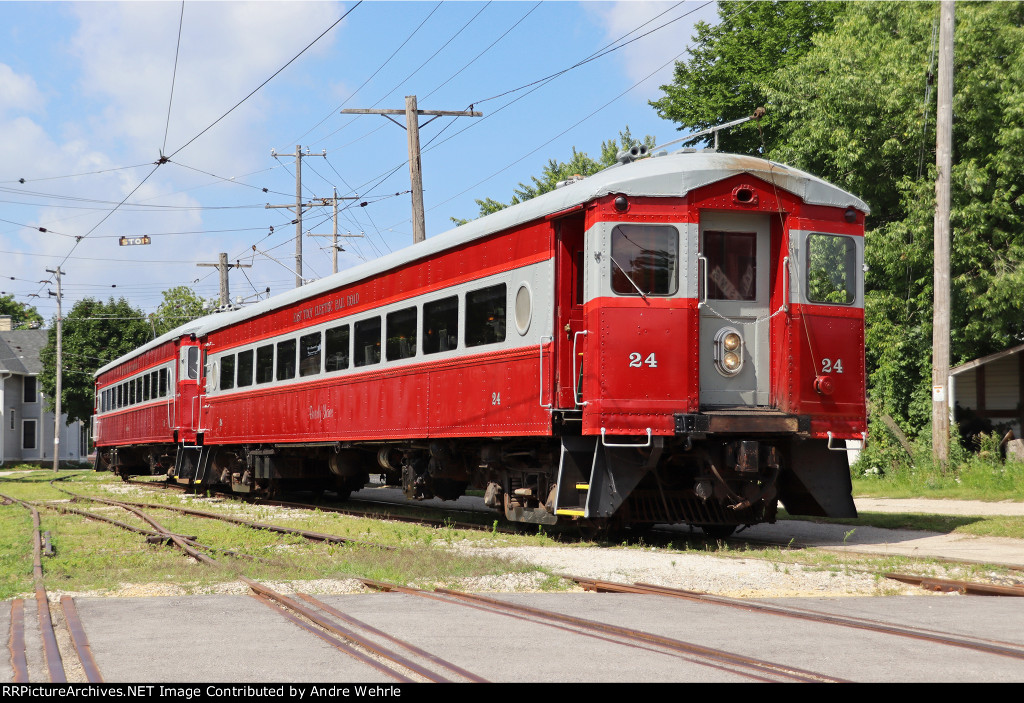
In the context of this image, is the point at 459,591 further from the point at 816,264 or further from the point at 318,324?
the point at 318,324

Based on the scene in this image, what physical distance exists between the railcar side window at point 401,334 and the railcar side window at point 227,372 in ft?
26.8

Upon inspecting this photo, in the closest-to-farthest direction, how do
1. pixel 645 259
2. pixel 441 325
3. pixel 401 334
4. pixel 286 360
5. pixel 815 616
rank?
pixel 815 616, pixel 645 259, pixel 441 325, pixel 401 334, pixel 286 360

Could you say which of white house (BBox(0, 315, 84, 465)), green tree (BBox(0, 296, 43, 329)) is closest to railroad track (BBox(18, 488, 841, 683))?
white house (BBox(0, 315, 84, 465))

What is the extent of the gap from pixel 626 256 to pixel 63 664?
677 centimetres

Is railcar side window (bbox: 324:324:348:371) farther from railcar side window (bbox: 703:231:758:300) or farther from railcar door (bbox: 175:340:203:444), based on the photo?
railcar door (bbox: 175:340:203:444)

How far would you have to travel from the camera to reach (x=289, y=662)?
18.4 feet

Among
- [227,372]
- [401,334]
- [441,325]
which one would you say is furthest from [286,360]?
[441,325]

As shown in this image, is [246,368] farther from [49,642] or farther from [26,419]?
[26,419]

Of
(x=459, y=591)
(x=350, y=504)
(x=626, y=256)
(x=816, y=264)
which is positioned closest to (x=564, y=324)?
(x=626, y=256)

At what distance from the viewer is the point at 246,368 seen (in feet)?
70.0

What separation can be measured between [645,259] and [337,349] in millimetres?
7015

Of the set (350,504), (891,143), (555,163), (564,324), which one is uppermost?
(555,163)

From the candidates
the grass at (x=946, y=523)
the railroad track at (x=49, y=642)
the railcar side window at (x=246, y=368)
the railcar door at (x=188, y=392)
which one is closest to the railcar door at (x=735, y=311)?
the grass at (x=946, y=523)
